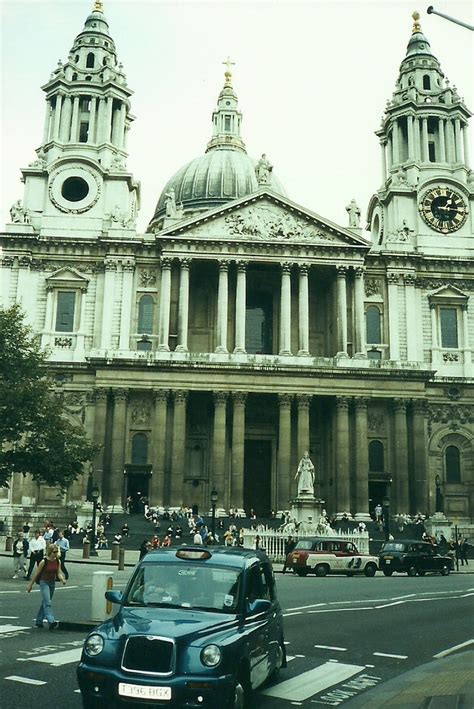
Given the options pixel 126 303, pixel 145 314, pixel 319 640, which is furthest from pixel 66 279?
pixel 319 640

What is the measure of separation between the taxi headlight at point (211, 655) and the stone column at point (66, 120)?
57689 mm

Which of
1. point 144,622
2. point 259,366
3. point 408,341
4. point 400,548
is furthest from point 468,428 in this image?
point 144,622

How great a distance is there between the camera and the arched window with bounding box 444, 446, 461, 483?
55.4 meters

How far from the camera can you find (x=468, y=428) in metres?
55.8

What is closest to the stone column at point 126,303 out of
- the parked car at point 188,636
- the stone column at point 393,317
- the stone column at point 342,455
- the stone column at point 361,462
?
the stone column at point 342,455

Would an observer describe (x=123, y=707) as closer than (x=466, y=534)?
Yes

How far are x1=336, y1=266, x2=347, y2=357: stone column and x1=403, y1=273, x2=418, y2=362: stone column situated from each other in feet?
16.8

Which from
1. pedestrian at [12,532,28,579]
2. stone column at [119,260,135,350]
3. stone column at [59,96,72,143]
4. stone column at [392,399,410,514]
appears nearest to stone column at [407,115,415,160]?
stone column at [392,399,410,514]

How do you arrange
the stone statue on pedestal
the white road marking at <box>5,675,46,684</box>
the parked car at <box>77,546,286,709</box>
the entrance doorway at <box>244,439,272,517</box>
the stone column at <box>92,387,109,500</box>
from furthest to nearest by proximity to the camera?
the entrance doorway at <box>244,439,272,517</box> → the stone column at <box>92,387,109,500</box> → the stone statue on pedestal → the white road marking at <box>5,675,46,684</box> → the parked car at <box>77,546,286,709</box>

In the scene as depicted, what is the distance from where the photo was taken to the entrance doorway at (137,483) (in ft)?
171

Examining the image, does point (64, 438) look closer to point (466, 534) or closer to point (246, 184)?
point (466, 534)

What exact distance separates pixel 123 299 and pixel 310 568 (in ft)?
93.7

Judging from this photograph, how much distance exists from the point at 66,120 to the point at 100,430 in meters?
26.2

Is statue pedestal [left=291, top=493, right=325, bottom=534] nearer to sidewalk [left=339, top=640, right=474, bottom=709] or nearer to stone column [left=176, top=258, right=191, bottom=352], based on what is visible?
stone column [left=176, top=258, right=191, bottom=352]
